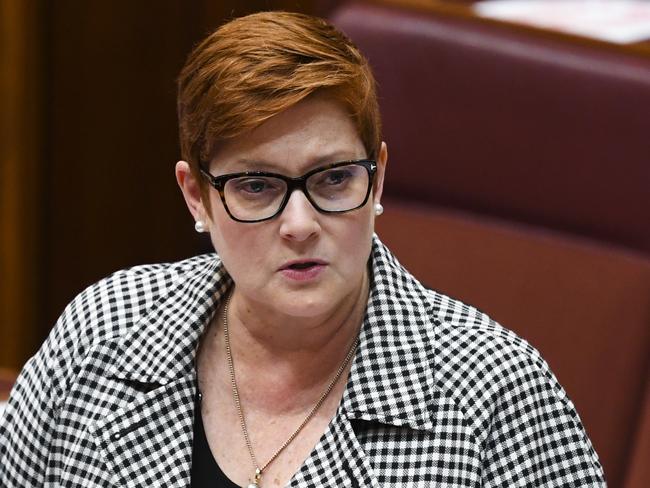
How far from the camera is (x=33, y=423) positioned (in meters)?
1.40

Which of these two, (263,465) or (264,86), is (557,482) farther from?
(264,86)

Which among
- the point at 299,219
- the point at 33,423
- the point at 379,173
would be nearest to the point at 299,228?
the point at 299,219

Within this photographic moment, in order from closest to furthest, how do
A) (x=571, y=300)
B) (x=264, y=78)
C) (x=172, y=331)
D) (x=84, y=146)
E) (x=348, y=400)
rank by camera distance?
(x=264, y=78)
(x=348, y=400)
(x=172, y=331)
(x=571, y=300)
(x=84, y=146)

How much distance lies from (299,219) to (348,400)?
21 centimetres

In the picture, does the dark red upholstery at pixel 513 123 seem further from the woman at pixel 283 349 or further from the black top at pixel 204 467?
the black top at pixel 204 467

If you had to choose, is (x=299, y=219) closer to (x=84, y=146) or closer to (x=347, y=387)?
(x=347, y=387)

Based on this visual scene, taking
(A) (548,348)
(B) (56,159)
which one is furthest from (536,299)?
(B) (56,159)

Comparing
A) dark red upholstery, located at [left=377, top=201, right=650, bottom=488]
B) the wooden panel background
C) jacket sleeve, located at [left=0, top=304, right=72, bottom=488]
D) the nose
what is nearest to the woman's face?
the nose

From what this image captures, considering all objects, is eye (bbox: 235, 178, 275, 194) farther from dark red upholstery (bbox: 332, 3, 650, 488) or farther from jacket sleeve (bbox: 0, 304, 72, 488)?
dark red upholstery (bbox: 332, 3, 650, 488)

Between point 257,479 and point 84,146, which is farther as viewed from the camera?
point 84,146

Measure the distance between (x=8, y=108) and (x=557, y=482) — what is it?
145cm

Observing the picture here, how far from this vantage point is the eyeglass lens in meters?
1.23

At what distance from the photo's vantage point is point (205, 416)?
138cm

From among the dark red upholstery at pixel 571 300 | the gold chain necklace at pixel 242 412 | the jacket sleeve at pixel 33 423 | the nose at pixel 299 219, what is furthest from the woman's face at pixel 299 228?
the dark red upholstery at pixel 571 300
